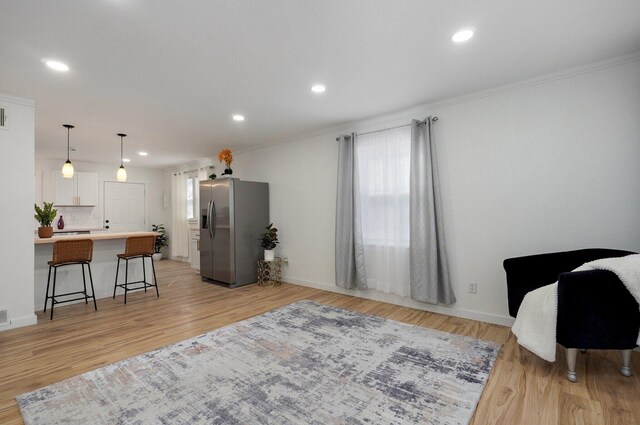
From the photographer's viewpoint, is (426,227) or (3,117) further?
(426,227)

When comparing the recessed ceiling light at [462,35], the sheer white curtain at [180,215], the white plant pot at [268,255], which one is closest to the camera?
the recessed ceiling light at [462,35]

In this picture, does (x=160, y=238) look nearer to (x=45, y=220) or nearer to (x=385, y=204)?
(x=45, y=220)

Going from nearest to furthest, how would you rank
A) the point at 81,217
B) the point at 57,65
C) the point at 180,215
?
the point at 57,65
the point at 81,217
the point at 180,215

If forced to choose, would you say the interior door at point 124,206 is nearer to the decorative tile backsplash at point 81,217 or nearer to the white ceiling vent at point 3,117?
the decorative tile backsplash at point 81,217

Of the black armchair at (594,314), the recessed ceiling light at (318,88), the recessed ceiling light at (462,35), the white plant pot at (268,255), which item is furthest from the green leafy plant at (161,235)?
the black armchair at (594,314)

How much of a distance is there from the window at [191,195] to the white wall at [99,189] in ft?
4.61

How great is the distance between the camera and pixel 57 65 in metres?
2.58

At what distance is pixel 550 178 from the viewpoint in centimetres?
294

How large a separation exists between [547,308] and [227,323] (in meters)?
3.01

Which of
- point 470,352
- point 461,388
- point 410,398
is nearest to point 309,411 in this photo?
point 410,398

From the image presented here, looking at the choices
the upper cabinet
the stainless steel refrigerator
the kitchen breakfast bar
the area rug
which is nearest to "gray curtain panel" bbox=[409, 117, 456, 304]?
the area rug

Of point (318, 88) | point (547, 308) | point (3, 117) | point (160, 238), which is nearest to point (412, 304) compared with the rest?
point (547, 308)

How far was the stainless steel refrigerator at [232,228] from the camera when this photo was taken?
5004mm

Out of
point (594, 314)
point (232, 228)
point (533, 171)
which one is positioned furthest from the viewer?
point (232, 228)
